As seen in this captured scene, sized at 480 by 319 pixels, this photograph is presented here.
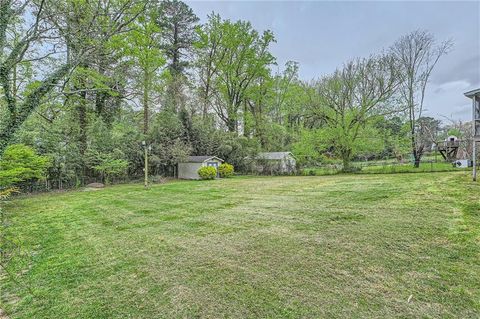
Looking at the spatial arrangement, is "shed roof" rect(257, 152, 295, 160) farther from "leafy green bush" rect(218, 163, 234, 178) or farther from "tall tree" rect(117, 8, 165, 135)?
"tall tree" rect(117, 8, 165, 135)

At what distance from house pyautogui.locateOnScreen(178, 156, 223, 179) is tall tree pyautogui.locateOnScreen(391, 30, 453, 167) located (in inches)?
571

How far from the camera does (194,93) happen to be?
21609 millimetres

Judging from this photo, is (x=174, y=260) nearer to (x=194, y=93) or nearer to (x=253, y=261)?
(x=253, y=261)

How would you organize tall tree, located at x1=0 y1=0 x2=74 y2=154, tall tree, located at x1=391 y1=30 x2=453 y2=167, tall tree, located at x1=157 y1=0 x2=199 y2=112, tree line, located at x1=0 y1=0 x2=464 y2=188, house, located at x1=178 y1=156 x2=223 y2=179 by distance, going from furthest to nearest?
tall tree, located at x1=157 y1=0 x2=199 y2=112
tall tree, located at x1=391 y1=30 x2=453 y2=167
house, located at x1=178 y1=156 x2=223 y2=179
tree line, located at x1=0 y1=0 x2=464 y2=188
tall tree, located at x1=0 y1=0 x2=74 y2=154

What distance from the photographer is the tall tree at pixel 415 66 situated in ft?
59.1

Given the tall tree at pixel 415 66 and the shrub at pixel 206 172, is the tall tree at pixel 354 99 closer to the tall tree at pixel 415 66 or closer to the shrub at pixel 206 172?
the tall tree at pixel 415 66

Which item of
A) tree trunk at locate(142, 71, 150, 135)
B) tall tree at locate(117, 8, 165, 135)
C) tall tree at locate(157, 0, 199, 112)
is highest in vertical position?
tall tree at locate(157, 0, 199, 112)

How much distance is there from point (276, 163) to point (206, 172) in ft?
22.8

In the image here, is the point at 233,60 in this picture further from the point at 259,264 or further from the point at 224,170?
the point at 259,264

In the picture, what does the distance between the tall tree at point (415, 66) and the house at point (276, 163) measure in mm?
8905

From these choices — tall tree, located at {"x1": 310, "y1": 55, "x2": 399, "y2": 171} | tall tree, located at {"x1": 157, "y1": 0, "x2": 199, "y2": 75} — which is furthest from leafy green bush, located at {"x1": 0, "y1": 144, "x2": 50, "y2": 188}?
tall tree, located at {"x1": 310, "y1": 55, "x2": 399, "y2": 171}

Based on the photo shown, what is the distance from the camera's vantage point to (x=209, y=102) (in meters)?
23.1

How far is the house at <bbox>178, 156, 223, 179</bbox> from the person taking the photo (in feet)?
56.6

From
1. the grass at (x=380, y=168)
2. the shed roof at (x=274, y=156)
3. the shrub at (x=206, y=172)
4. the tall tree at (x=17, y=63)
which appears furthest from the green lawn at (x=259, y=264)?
the shed roof at (x=274, y=156)
